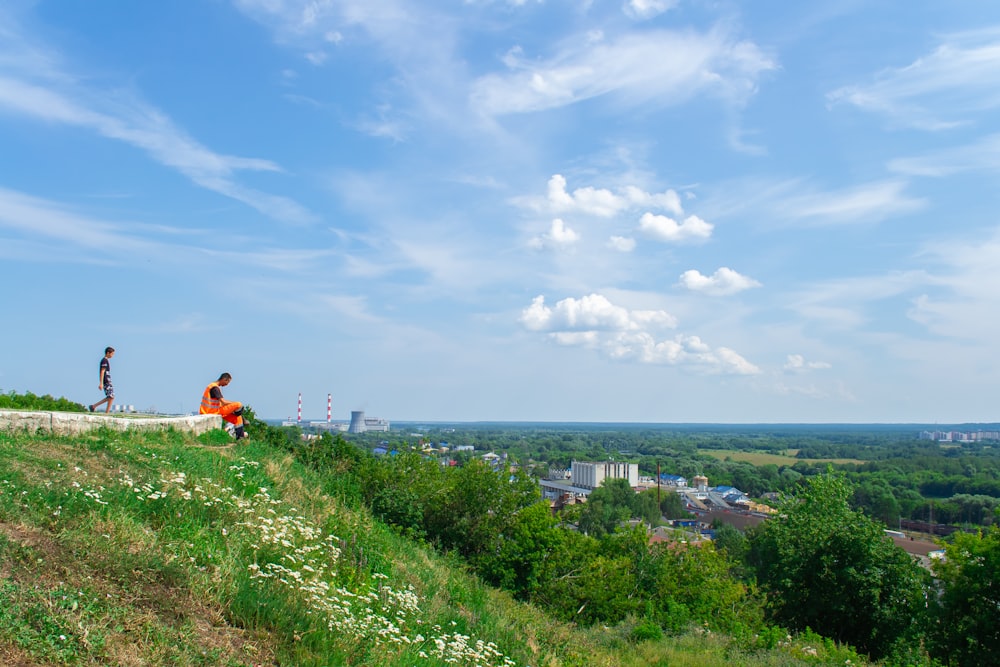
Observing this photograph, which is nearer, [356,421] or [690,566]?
[690,566]

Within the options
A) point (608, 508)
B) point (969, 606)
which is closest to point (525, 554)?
point (969, 606)

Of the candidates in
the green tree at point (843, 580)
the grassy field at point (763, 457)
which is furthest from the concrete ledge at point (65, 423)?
the grassy field at point (763, 457)

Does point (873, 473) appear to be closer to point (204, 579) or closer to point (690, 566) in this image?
point (690, 566)

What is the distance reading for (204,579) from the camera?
6039 millimetres

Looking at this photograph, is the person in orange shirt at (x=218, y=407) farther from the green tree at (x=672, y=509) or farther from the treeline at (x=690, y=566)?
the green tree at (x=672, y=509)

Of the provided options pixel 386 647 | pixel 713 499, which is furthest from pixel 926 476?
pixel 386 647

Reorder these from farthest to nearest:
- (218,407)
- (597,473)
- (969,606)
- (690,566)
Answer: (597,473) → (690,566) → (969,606) → (218,407)

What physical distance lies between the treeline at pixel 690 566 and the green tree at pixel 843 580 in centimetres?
4

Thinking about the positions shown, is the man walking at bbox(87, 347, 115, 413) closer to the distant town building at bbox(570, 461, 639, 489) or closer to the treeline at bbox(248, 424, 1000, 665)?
the treeline at bbox(248, 424, 1000, 665)

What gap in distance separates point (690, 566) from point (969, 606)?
7970mm

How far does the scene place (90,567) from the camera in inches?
221

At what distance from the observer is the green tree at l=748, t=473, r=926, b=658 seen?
75.2 feet

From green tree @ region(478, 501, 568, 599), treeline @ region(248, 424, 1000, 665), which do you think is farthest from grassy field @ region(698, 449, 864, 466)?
green tree @ region(478, 501, 568, 599)

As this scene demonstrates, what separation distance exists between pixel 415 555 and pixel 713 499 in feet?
299
